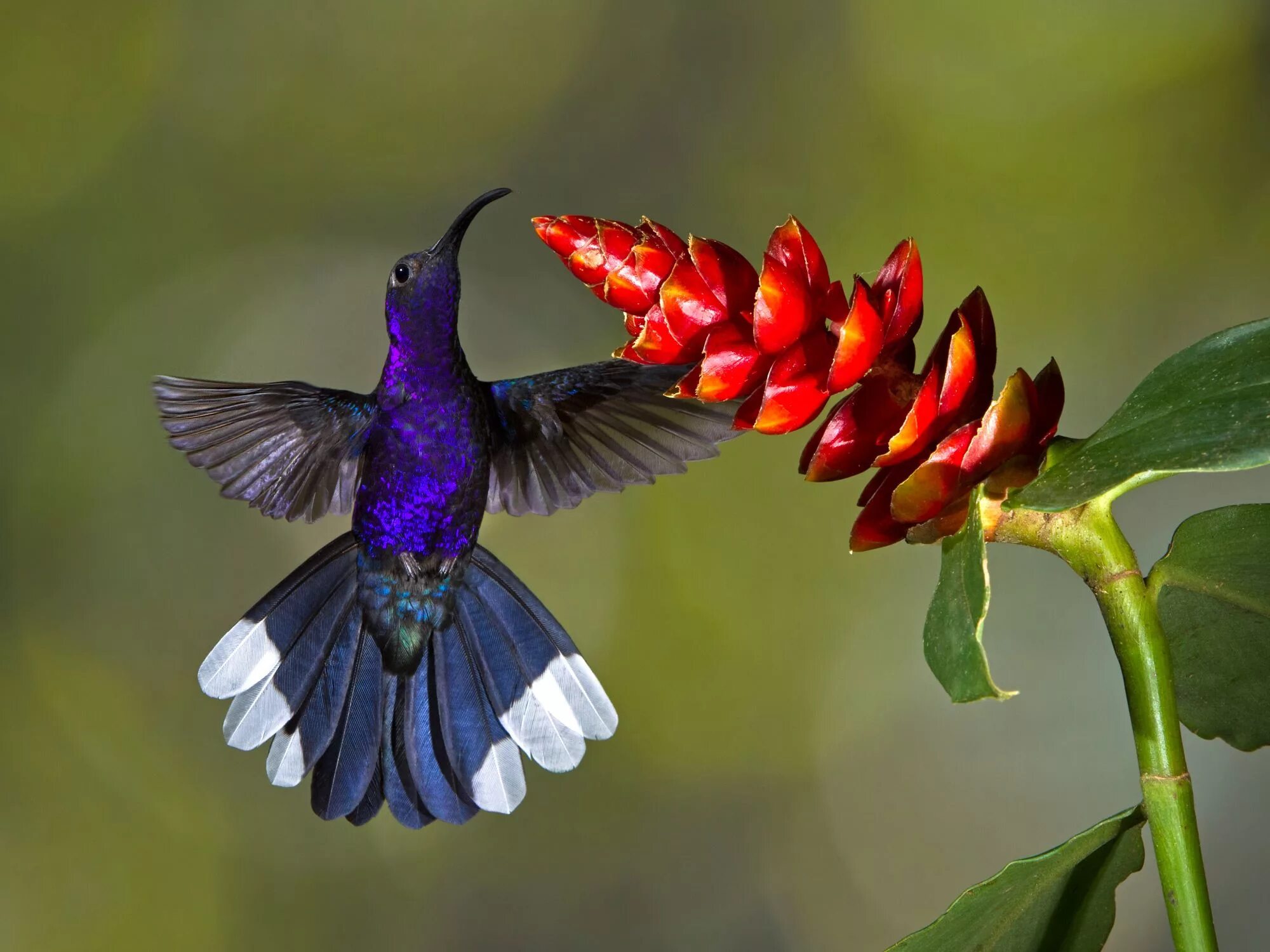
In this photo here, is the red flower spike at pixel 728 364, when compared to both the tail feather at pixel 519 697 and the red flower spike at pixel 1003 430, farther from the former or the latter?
the tail feather at pixel 519 697

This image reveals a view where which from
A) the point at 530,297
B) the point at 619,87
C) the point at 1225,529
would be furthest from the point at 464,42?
the point at 1225,529

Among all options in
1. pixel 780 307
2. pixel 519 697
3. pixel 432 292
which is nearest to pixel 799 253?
pixel 780 307

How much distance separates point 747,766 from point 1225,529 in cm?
114

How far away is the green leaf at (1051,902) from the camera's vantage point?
0.34m

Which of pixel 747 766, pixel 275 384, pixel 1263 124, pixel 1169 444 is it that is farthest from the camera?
pixel 747 766

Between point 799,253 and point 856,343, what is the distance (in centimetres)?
4

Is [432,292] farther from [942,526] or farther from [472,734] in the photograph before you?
[942,526]

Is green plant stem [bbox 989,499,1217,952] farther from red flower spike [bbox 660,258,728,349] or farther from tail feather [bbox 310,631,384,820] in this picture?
tail feather [bbox 310,631,384,820]

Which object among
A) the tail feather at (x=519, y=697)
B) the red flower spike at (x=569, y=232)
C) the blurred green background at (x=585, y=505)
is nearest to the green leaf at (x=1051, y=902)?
the red flower spike at (x=569, y=232)

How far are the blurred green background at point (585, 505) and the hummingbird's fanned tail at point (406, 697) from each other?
636 mm

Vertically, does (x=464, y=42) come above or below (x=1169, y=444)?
above

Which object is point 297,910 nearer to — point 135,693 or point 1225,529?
point 135,693

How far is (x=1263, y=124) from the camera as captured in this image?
1.31m

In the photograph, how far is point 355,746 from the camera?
69cm
